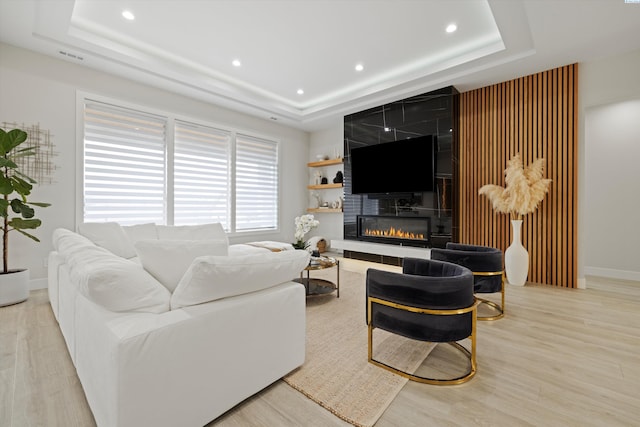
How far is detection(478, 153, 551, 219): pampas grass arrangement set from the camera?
12.4ft

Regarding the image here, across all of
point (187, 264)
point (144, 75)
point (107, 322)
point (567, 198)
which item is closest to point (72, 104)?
point (144, 75)

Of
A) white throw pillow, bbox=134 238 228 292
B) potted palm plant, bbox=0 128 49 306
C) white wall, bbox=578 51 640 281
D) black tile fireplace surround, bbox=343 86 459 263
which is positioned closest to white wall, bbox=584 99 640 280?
white wall, bbox=578 51 640 281

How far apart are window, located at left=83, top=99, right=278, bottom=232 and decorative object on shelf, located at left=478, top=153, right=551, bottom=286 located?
4.30 meters

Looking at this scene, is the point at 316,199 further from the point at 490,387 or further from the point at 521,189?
the point at 490,387

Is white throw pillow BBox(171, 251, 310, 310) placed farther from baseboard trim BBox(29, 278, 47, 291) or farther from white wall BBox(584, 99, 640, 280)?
white wall BBox(584, 99, 640, 280)

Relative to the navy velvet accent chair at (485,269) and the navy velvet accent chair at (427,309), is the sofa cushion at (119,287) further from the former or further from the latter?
the navy velvet accent chair at (485,269)

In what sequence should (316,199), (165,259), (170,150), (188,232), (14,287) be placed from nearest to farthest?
(165,259), (14,287), (188,232), (170,150), (316,199)

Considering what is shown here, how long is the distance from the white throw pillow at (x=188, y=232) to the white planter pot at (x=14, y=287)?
1353 mm

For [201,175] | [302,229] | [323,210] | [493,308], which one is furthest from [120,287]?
[323,210]

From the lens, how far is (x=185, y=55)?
3979mm

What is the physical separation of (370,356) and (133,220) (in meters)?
4.05

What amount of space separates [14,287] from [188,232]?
174cm

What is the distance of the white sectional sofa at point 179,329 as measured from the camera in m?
1.11

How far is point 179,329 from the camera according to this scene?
47.9 inches
